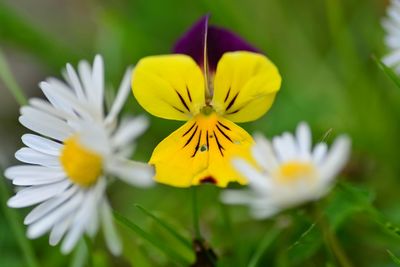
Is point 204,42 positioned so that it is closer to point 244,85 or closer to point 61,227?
point 244,85

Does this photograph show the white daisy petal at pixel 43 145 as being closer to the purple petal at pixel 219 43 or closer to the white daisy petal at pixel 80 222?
the white daisy petal at pixel 80 222

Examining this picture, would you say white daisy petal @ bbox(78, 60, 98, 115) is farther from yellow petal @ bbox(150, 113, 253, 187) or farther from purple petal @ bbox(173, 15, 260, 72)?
purple petal @ bbox(173, 15, 260, 72)

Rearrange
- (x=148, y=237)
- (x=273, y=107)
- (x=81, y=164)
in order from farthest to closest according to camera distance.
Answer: (x=273, y=107)
(x=148, y=237)
(x=81, y=164)

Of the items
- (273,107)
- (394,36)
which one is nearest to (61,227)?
(394,36)

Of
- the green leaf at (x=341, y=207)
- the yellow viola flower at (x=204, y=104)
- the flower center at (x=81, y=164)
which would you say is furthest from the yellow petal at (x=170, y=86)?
the green leaf at (x=341, y=207)

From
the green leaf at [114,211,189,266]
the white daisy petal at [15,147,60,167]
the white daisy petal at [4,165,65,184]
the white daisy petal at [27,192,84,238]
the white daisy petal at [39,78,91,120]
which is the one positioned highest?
the white daisy petal at [39,78,91,120]

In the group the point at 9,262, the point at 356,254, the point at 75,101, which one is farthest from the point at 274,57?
the point at 75,101

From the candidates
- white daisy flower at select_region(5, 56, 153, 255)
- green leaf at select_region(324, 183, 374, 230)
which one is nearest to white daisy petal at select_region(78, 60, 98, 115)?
white daisy flower at select_region(5, 56, 153, 255)
